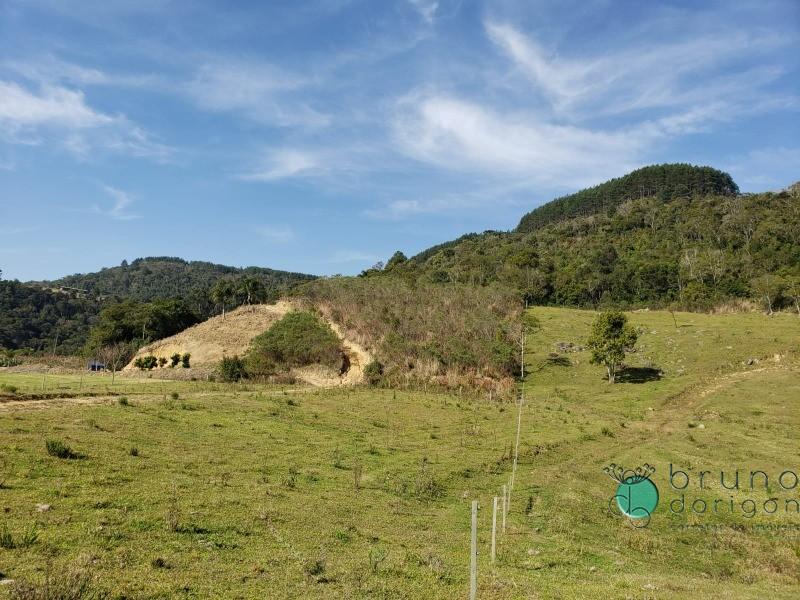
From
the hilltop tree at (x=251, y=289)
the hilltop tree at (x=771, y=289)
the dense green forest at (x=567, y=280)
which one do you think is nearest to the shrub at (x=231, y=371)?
the dense green forest at (x=567, y=280)

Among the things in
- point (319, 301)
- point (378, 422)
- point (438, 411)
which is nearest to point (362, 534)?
point (378, 422)

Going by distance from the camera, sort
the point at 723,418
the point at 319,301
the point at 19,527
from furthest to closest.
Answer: the point at 319,301 < the point at 723,418 < the point at 19,527

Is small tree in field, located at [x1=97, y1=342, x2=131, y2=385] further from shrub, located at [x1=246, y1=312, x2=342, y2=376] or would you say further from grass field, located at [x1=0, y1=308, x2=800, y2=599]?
grass field, located at [x1=0, y1=308, x2=800, y2=599]

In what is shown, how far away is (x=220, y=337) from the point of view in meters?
62.2

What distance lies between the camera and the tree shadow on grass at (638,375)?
146 feet

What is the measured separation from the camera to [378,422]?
96.9 feet

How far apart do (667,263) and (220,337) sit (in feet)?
265

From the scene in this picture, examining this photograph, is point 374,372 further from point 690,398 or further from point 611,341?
point 690,398

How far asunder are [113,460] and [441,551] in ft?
35.8

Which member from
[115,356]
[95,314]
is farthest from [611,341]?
[95,314]

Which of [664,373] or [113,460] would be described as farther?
[664,373]

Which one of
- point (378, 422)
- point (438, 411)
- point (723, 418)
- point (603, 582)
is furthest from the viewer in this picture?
point (438, 411)

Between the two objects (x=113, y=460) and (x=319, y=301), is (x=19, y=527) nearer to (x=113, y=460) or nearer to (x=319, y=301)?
(x=113, y=460)

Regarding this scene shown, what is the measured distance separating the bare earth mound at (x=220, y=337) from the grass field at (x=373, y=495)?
72.2 ft
